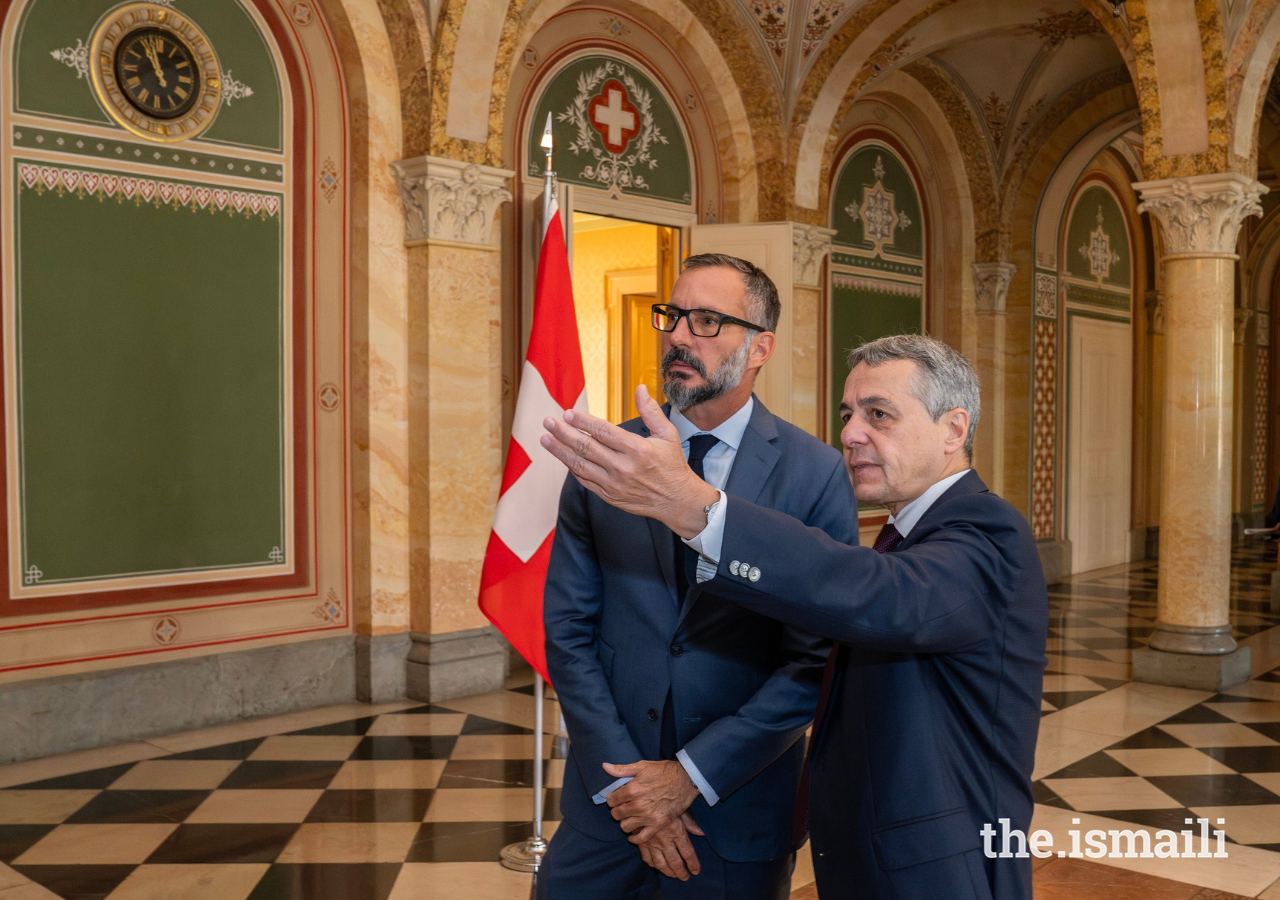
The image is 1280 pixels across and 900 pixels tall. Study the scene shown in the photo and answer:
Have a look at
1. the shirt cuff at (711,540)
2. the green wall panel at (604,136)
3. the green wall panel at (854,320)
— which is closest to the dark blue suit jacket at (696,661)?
the shirt cuff at (711,540)

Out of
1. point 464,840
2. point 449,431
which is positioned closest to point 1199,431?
point 449,431

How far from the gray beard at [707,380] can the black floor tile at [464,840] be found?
226cm

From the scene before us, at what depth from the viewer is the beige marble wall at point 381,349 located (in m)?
5.98

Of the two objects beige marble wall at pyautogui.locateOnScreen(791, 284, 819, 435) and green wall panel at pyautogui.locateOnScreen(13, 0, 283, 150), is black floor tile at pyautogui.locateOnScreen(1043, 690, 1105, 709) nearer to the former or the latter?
beige marble wall at pyautogui.locateOnScreen(791, 284, 819, 435)

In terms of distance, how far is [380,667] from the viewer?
Result: 5.98 meters

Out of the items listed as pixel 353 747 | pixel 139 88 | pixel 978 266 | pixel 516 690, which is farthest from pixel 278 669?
pixel 978 266

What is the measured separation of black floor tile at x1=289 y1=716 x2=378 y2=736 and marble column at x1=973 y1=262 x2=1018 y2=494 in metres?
6.93

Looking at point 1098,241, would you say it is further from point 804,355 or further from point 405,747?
point 405,747

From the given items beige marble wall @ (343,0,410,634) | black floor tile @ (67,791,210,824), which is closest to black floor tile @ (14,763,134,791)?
black floor tile @ (67,791,210,824)

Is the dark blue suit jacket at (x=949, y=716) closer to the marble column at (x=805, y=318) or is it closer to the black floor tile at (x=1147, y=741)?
the black floor tile at (x=1147, y=741)

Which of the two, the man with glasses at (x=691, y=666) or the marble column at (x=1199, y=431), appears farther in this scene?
the marble column at (x=1199, y=431)

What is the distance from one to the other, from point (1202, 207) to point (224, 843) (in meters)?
6.15

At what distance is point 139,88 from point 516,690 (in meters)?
3.72

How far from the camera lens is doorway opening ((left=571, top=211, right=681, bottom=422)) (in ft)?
35.3
